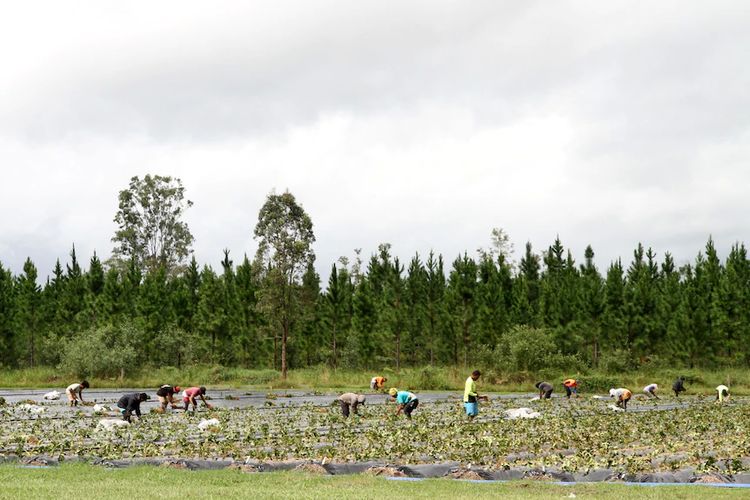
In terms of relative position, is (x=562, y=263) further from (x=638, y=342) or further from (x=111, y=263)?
(x=111, y=263)

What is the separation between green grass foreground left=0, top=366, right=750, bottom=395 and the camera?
47.6 meters

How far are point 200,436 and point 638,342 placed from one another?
4695cm

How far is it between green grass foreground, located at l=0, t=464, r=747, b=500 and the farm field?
0.83 meters

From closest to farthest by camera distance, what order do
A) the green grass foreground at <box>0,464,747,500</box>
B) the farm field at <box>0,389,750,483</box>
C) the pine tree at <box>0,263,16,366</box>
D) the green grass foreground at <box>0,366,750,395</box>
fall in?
the green grass foreground at <box>0,464,747,500</box> < the farm field at <box>0,389,750,483</box> < the green grass foreground at <box>0,366,750,395</box> < the pine tree at <box>0,263,16,366</box>

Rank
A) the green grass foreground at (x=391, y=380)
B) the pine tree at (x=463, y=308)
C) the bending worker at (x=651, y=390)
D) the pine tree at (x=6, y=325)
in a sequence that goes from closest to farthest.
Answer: the bending worker at (x=651, y=390) → the green grass foreground at (x=391, y=380) → the pine tree at (x=6, y=325) → the pine tree at (x=463, y=308)

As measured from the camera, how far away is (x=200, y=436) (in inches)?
795

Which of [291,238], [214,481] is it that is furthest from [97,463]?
[291,238]

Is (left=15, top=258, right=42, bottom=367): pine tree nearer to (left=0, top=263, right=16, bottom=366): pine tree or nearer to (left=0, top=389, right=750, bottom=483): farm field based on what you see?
(left=0, top=263, right=16, bottom=366): pine tree

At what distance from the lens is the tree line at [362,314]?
2173 inches

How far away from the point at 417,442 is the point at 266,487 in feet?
22.3

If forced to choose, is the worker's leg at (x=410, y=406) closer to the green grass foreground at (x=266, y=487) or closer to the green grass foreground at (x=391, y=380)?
the green grass foreground at (x=266, y=487)

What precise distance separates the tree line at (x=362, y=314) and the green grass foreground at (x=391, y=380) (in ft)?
6.13

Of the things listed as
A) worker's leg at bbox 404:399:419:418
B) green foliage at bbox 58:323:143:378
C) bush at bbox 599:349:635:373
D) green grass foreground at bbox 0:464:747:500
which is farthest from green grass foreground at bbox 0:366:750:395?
green grass foreground at bbox 0:464:747:500

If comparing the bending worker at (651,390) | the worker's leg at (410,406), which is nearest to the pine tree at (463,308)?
the bending worker at (651,390)
